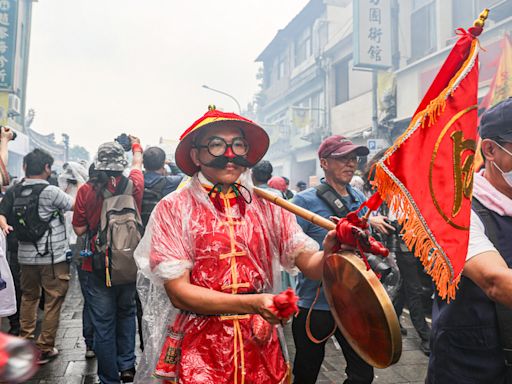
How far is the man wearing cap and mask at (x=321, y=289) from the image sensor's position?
114 inches

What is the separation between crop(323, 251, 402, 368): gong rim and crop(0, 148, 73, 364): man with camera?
342 centimetres

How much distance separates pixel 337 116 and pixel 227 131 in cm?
1818

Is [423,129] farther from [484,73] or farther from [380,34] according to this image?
[380,34]

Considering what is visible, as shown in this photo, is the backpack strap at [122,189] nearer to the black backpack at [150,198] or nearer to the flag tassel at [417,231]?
the black backpack at [150,198]

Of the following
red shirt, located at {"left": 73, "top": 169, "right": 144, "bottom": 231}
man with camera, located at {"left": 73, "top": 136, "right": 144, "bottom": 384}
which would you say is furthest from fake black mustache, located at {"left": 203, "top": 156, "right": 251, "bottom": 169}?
red shirt, located at {"left": 73, "top": 169, "right": 144, "bottom": 231}

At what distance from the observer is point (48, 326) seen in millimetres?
4285

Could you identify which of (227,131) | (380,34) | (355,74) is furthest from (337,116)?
(227,131)

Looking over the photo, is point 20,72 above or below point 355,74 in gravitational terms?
above

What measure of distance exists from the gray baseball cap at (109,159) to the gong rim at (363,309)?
7.76 ft

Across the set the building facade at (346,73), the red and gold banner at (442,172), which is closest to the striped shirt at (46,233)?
the red and gold banner at (442,172)

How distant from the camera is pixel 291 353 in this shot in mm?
4488

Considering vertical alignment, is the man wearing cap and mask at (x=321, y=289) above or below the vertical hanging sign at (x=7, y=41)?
below

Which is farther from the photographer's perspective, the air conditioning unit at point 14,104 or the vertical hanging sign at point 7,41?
the air conditioning unit at point 14,104

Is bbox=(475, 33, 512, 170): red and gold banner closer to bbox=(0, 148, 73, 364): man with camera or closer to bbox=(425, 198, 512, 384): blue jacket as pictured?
bbox=(425, 198, 512, 384): blue jacket
